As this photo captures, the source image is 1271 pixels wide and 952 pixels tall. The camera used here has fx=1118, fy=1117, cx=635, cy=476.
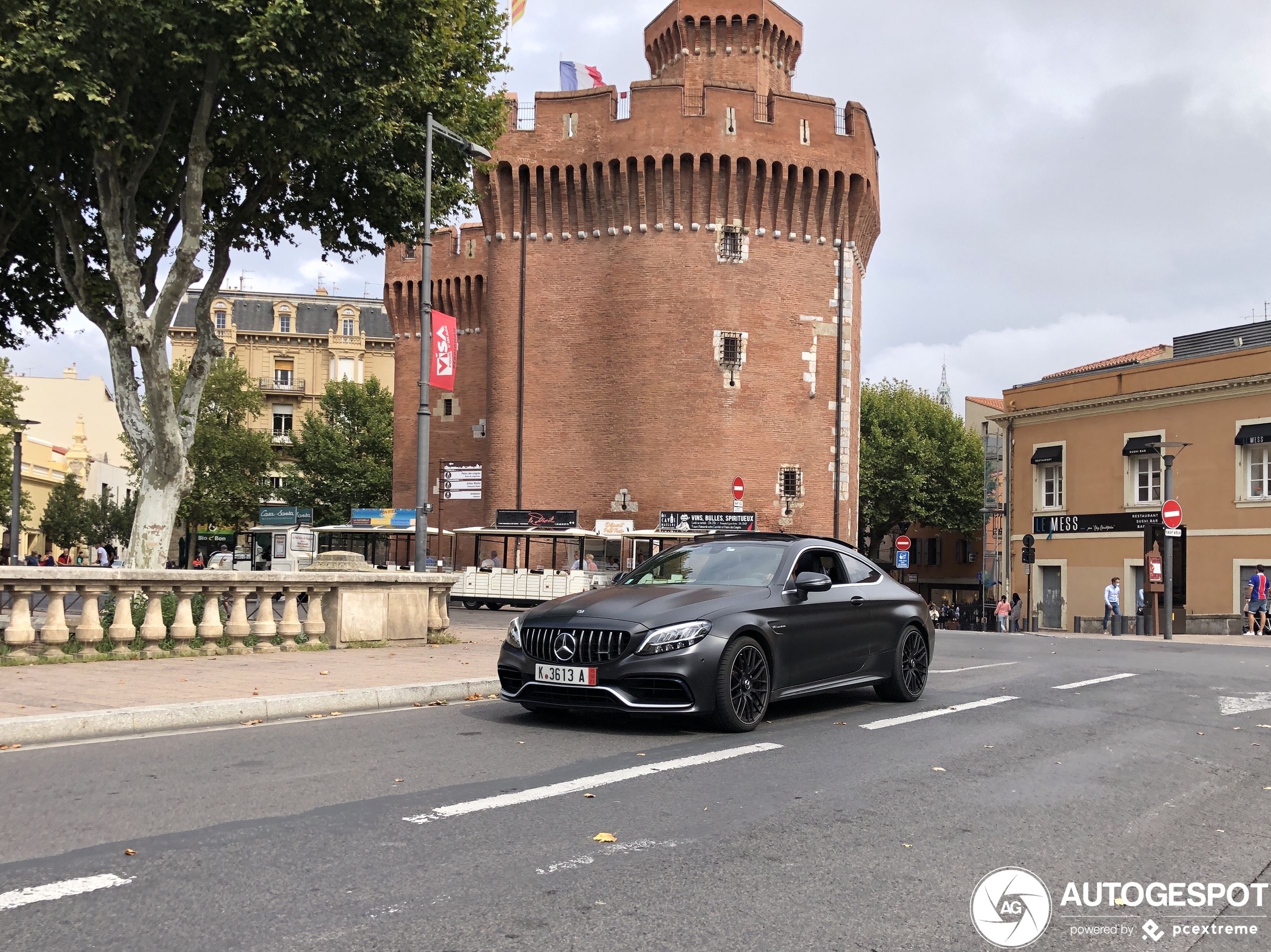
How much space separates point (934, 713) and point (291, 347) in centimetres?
7081

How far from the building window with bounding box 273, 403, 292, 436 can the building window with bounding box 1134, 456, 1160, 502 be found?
5362cm

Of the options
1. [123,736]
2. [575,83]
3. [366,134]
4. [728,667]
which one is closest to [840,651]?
[728,667]

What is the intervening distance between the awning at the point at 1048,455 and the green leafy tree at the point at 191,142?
28147 millimetres

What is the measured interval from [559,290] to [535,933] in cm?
4053

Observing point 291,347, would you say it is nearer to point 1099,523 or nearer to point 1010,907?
point 1099,523

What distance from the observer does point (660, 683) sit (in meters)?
7.71

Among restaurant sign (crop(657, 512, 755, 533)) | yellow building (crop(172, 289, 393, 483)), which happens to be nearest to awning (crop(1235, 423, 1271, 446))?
restaurant sign (crop(657, 512, 755, 533))

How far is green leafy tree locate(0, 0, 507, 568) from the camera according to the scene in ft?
48.5

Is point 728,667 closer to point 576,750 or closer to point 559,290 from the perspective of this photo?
point 576,750

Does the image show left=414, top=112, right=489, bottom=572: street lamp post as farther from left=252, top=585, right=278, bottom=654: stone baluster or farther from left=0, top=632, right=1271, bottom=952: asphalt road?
left=0, top=632, right=1271, bottom=952: asphalt road

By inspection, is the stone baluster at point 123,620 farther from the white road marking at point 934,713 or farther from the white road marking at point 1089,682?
the white road marking at point 1089,682

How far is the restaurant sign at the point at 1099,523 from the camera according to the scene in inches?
1465

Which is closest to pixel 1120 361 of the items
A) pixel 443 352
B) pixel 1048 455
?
pixel 1048 455

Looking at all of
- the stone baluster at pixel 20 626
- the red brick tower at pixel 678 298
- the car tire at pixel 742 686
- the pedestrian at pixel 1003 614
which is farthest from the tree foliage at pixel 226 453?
the car tire at pixel 742 686
